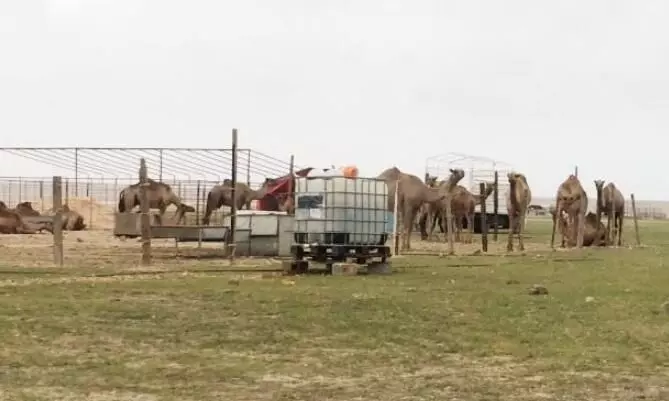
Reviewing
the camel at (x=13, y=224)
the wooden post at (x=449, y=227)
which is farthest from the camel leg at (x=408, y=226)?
the camel at (x=13, y=224)

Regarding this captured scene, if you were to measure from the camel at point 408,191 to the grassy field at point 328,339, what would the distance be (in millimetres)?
14451

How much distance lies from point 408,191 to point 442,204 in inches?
193

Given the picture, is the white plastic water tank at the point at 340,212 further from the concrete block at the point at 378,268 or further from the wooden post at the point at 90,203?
the wooden post at the point at 90,203

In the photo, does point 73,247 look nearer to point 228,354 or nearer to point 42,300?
point 42,300

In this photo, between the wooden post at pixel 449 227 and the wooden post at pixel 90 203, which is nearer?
the wooden post at pixel 449 227

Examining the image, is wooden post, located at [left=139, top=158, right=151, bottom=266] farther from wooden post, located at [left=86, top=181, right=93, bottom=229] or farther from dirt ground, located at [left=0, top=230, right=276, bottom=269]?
wooden post, located at [left=86, top=181, right=93, bottom=229]

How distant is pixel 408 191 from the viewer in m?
33.7

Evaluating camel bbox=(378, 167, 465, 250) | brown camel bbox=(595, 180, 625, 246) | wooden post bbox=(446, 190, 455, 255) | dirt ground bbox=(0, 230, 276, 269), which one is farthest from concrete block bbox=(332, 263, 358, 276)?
brown camel bbox=(595, 180, 625, 246)

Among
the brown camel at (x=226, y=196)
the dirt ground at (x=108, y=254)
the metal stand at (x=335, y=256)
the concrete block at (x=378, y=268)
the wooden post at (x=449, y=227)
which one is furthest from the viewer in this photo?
the brown camel at (x=226, y=196)

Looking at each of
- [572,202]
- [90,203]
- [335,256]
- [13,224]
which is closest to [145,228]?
[335,256]

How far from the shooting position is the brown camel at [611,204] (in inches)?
1559

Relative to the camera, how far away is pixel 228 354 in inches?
400

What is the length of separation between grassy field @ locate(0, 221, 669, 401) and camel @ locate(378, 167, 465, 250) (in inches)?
569

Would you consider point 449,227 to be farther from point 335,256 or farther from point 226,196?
point 226,196
